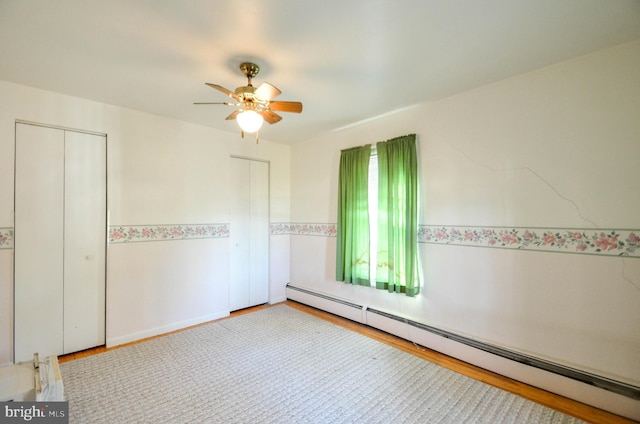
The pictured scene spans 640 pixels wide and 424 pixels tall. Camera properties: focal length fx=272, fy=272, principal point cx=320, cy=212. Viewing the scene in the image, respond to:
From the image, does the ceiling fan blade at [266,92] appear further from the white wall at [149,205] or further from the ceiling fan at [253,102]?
the white wall at [149,205]

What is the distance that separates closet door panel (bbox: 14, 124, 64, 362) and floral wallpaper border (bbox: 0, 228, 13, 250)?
0.04 metres

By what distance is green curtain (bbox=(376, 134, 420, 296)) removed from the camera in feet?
8.90

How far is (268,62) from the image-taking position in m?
2.00

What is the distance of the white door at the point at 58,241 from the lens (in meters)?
2.38

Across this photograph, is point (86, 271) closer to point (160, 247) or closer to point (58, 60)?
point (160, 247)

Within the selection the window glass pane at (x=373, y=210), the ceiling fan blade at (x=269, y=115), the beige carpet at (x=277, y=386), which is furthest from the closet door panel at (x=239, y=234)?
the window glass pane at (x=373, y=210)

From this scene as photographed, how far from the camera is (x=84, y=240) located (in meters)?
2.68

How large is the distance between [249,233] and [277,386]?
88.2 inches

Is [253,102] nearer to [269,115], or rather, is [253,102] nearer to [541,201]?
[269,115]

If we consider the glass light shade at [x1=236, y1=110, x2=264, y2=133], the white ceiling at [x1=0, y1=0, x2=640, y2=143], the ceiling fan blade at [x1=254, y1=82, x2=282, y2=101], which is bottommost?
→ the glass light shade at [x1=236, y1=110, x2=264, y2=133]

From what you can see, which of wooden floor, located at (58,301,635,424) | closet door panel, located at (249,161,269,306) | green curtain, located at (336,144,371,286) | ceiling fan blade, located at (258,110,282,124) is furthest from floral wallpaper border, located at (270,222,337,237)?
ceiling fan blade, located at (258,110,282,124)

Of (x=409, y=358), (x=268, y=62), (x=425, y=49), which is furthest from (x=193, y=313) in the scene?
(x=425, y=49)

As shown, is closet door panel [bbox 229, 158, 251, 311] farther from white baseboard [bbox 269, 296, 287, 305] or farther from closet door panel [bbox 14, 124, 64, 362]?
closet door panel [bbox 14, 124, 64, 362]

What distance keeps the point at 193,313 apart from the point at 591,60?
14.3 feet
